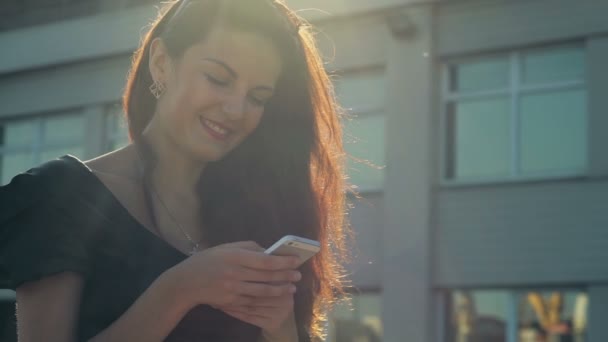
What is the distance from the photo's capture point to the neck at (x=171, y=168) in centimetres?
231

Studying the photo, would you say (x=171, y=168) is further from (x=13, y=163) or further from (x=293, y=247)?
(x=13, y=163)

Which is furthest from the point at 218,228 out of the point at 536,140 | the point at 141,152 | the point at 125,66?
the point at 125,66

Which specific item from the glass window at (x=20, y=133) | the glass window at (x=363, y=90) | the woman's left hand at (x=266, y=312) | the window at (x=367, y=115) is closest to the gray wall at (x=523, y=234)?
the window at (x=367, y=115)

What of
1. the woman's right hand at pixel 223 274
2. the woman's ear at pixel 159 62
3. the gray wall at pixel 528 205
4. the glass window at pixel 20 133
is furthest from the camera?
the glass window at pixel 20 133

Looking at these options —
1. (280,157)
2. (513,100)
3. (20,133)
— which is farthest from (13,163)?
(280,157)

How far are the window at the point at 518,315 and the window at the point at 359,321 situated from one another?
1.00 m

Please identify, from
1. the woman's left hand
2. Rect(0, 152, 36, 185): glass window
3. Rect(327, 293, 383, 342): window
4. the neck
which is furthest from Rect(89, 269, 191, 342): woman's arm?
Rect(0, 152, 36, 185): glass window

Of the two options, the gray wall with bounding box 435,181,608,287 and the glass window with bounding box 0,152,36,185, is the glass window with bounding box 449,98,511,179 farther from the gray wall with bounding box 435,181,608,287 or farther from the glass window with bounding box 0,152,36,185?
the glass window with bounding box 0,152,36,185

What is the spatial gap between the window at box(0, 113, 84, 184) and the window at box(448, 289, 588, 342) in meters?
6.68

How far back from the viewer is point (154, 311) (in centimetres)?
188

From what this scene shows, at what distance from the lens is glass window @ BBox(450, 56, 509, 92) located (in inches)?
525

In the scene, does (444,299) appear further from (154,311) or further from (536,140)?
(154,311)

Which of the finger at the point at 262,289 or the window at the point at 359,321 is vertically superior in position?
the finger at the point at 262,289

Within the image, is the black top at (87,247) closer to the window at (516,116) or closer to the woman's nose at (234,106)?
the woman's nose at (234,106)
